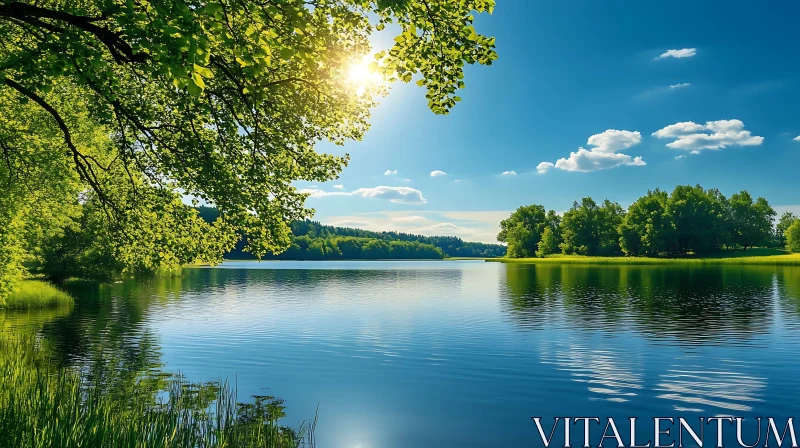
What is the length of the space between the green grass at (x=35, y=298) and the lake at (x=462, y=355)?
239cm

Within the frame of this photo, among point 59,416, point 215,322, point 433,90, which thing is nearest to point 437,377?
point 433,90

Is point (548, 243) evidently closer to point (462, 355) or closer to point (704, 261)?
point (704, 261)

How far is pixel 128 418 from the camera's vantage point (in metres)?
13.2

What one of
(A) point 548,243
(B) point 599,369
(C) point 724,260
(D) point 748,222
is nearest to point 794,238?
(D) point 748,222

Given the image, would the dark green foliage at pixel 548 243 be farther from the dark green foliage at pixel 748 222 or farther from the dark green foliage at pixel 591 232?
the dark green foliage at pixel 748 222

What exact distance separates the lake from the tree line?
110383mm

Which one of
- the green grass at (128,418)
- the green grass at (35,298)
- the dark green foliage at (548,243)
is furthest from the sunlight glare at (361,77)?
the dark green foliage at (548,243)

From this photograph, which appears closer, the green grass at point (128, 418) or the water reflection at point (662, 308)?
the green grass at point (128, 418)

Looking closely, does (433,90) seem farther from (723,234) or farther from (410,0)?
(723,234)

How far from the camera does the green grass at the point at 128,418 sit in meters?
9.44

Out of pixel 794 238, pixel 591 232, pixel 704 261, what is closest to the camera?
pixel 704 261

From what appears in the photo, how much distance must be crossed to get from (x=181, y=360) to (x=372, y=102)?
15553 mm

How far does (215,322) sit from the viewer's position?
37.5 metres

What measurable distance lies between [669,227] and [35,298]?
14993 centimetres
